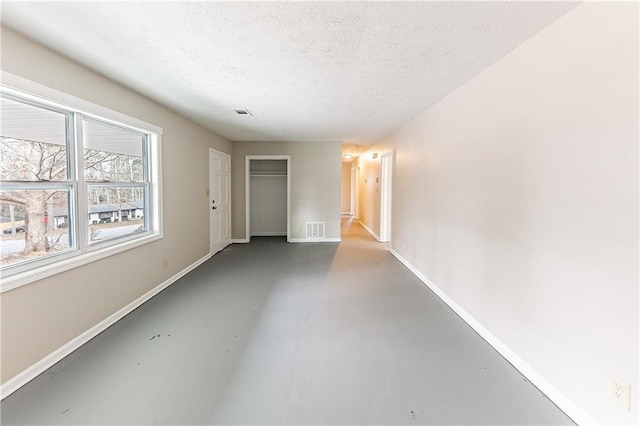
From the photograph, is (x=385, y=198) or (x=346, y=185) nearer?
(x=385, y=198)

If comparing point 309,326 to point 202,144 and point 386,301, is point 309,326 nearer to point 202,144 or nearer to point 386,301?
point 386,301

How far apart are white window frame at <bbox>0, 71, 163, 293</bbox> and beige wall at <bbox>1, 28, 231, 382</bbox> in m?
0.06

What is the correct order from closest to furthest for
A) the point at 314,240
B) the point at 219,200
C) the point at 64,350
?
1. the point at 64,350
2. the point at 219,200
3. the point at 314,240

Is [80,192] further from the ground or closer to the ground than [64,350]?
further from the ground

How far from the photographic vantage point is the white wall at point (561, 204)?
1309 mm

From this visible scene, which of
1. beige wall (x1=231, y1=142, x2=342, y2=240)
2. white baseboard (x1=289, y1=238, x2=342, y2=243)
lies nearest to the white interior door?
beige wall (x1=231, y1=142, x2=342, y2=240)

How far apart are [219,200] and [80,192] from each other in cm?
320

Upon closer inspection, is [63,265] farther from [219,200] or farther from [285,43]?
[219,200]

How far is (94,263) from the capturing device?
93.7 inches

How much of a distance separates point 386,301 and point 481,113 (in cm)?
211

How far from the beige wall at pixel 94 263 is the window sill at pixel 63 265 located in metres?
0.04

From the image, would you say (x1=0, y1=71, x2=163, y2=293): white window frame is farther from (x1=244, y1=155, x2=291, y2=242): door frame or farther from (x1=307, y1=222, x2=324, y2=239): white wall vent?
(x1=307, y1=222, x2=324, y2=239): white wall vent

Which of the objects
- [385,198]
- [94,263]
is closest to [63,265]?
[94,263]

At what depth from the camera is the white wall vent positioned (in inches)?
253
